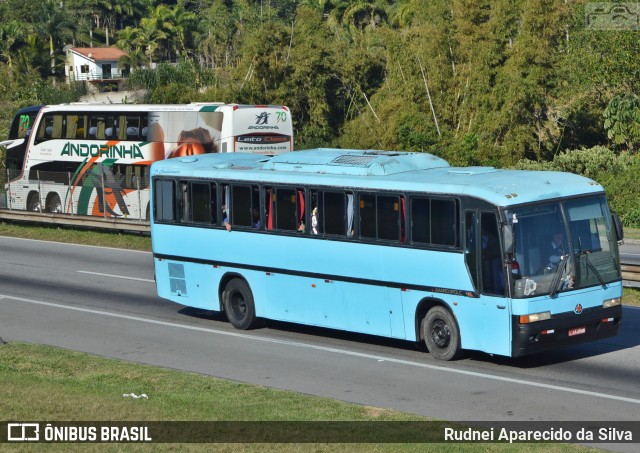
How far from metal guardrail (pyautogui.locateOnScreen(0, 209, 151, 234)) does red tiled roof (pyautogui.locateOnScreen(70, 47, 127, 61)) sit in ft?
251

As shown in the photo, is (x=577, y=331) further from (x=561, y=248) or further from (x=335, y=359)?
(x=335, y=359)

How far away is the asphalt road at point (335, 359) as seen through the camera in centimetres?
1413

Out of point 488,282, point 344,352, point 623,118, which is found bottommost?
point 344,352

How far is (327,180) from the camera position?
1875cm

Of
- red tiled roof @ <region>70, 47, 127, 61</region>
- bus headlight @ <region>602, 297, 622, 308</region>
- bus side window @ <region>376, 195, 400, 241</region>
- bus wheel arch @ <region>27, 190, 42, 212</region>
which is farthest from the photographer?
red tiled roof @ <region>70, 47, 127, 61</region>

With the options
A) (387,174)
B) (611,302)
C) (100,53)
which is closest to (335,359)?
(387,174)

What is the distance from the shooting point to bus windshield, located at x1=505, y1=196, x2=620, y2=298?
15.6 metres

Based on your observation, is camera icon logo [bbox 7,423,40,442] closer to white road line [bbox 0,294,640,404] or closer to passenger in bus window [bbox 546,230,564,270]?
white road line [bbox 0,294,640,404]

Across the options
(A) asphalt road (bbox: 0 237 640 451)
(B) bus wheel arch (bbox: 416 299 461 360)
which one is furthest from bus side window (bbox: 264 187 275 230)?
(B) bus wheel arch (bbox: 416 299 461 360)

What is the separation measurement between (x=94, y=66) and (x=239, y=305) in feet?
320

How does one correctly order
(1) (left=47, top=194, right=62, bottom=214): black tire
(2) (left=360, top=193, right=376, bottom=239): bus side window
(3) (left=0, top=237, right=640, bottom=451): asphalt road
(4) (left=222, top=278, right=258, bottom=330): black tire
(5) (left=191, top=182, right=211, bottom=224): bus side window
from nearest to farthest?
(3) (left=0, top=237, right=640, bottom=451): asphalt road
(2) (left=360, top=193, right=376, bottom=239): bus side window
(4) (left=222, top=278, right=258, bottom=330): black tire
(5) (left=191, top=182, right=211, bottom=224): bus side window
(1) (left=47, top=194, right=62, bottom=214): black tire

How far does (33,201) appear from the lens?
40281 mm

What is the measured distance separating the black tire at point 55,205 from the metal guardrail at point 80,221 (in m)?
0.60

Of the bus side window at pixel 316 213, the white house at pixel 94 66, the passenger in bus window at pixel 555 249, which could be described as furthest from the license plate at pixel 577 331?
the white house at pixel 94 66
